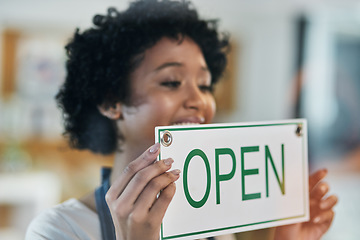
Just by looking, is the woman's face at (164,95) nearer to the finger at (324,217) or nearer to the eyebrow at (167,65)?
the eyebrow at (167,65)

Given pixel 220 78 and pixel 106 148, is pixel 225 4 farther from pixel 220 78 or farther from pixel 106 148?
pixel 106 148

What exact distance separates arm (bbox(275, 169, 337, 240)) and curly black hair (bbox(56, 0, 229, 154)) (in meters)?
0.24

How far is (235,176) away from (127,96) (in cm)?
15

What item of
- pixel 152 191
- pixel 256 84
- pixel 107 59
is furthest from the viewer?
pixel 256 84

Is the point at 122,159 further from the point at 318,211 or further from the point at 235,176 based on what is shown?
the point at 318,211

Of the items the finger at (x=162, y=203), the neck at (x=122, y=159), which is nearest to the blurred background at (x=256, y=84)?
the neck at (x=122, y=159)

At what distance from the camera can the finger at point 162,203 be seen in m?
0.31

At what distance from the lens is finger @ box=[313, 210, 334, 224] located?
0.44m

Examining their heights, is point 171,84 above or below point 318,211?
above

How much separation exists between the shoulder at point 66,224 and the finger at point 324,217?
0.26 meters

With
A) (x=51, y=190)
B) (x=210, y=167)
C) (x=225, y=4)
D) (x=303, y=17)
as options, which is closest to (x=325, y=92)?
(x=303, y=17)

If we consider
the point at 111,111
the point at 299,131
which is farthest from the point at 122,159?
the point at 299,131

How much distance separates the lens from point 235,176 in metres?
0.36

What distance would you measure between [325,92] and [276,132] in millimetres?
271
